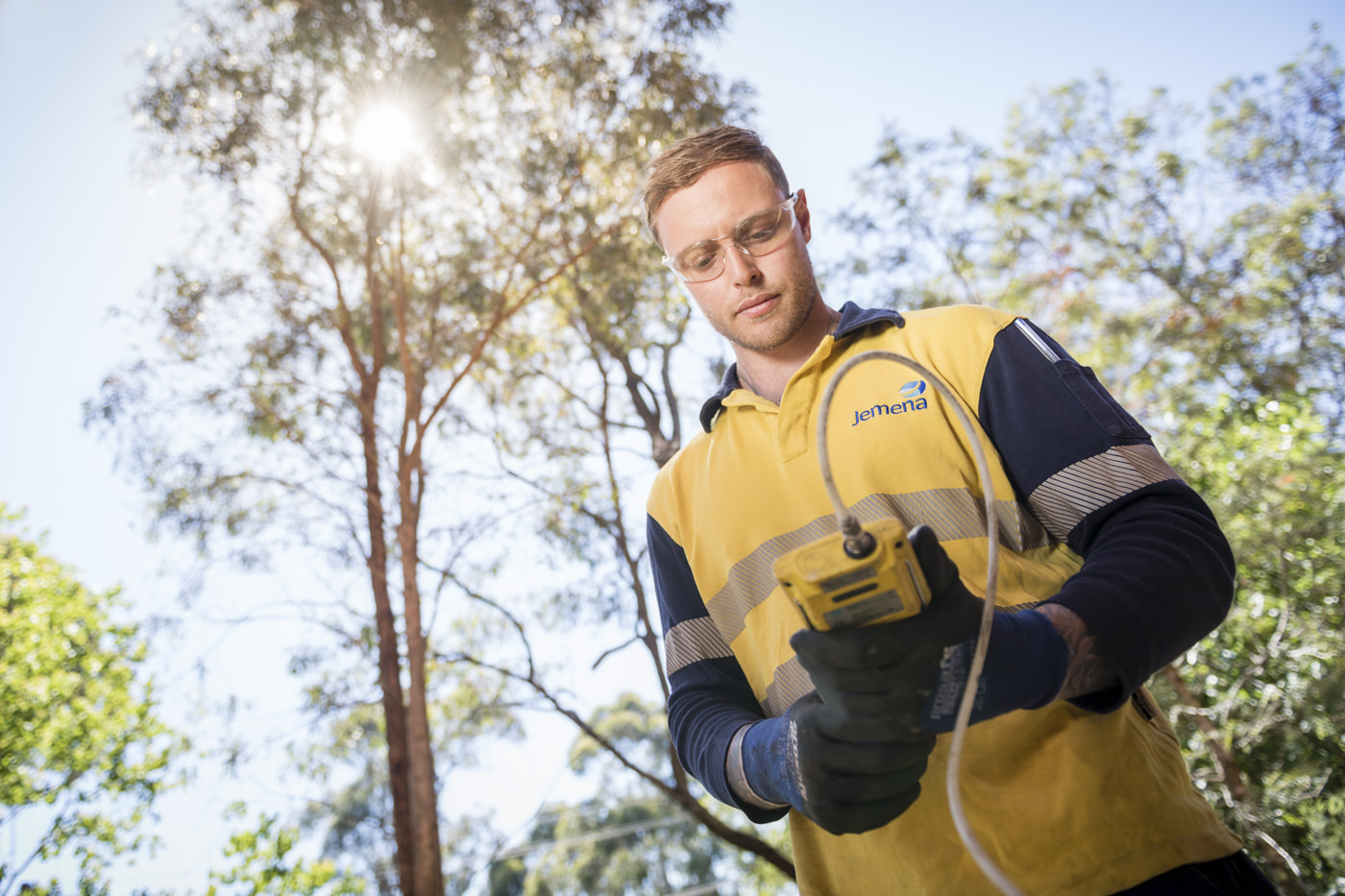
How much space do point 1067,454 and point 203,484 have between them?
35.9 ft

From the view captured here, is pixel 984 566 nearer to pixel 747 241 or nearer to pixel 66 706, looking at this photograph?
pixel 747 241

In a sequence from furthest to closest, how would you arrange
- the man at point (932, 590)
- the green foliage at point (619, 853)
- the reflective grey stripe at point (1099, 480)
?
1. the green foliage at point (619, 853)
2. the reflective grey stripe at point (1099, 480)
3. the man at point (932, 590)

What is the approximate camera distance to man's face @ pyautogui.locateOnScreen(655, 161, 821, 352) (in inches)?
66.9

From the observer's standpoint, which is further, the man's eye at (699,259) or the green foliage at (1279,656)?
the green foliage at (1279,656)

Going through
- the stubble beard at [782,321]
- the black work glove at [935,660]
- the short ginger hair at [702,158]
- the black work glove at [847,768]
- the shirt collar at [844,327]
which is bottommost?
the black work glove at [847,768]

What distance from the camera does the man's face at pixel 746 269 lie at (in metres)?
1.70

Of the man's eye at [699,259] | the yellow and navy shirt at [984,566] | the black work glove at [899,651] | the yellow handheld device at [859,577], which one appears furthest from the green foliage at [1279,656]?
the yellow handheld device at [859,577]

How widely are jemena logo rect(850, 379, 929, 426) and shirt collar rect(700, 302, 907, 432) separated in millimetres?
188

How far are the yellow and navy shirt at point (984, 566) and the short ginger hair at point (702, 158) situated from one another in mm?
524

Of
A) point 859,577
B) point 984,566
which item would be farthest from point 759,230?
point 859,577

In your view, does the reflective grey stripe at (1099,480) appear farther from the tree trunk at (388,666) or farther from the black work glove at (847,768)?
the tree trunk at (388,666)

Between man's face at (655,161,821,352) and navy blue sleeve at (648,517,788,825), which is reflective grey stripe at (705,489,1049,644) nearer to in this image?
navy blue sleeve at (648,517,788,825)

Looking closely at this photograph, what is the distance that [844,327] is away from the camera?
154 centimetres

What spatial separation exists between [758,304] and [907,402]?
1.63ft
